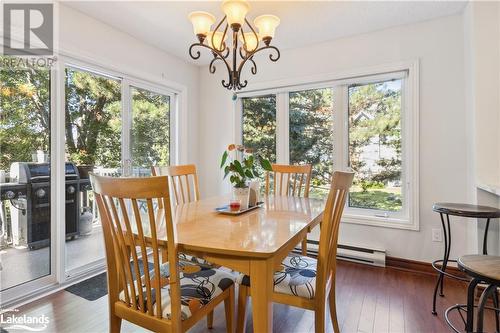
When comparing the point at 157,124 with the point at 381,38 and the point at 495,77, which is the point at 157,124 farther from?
the point at 495,77

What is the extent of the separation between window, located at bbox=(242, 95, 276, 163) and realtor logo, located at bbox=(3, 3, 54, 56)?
2157mm

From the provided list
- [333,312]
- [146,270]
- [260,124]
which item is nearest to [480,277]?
[333,312]

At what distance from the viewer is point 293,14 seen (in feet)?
8.04

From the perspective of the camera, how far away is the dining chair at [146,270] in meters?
1.00

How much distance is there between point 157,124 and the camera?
11.0 ft

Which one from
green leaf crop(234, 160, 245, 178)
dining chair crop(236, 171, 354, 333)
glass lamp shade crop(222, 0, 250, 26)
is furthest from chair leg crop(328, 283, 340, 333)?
glass lamp shade crop(222, 0, 250, 26)

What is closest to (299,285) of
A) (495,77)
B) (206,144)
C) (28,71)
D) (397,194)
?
(397,194)

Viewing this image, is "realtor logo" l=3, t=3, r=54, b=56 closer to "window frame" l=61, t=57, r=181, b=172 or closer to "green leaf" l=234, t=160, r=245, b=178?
"window frame" l=61, t=57, r=181, b=172

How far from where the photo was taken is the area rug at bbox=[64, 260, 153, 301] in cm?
217

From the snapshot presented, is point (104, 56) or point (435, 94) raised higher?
point (104, 56)

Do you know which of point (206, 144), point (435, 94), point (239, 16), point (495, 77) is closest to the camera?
point (239, 16)

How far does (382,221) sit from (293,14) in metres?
2.18

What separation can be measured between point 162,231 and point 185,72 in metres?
2.90

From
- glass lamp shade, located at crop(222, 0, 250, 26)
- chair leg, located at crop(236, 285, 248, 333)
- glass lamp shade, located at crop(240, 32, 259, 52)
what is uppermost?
glass lamp shade, located at crop(222, 0, 250, 26)
